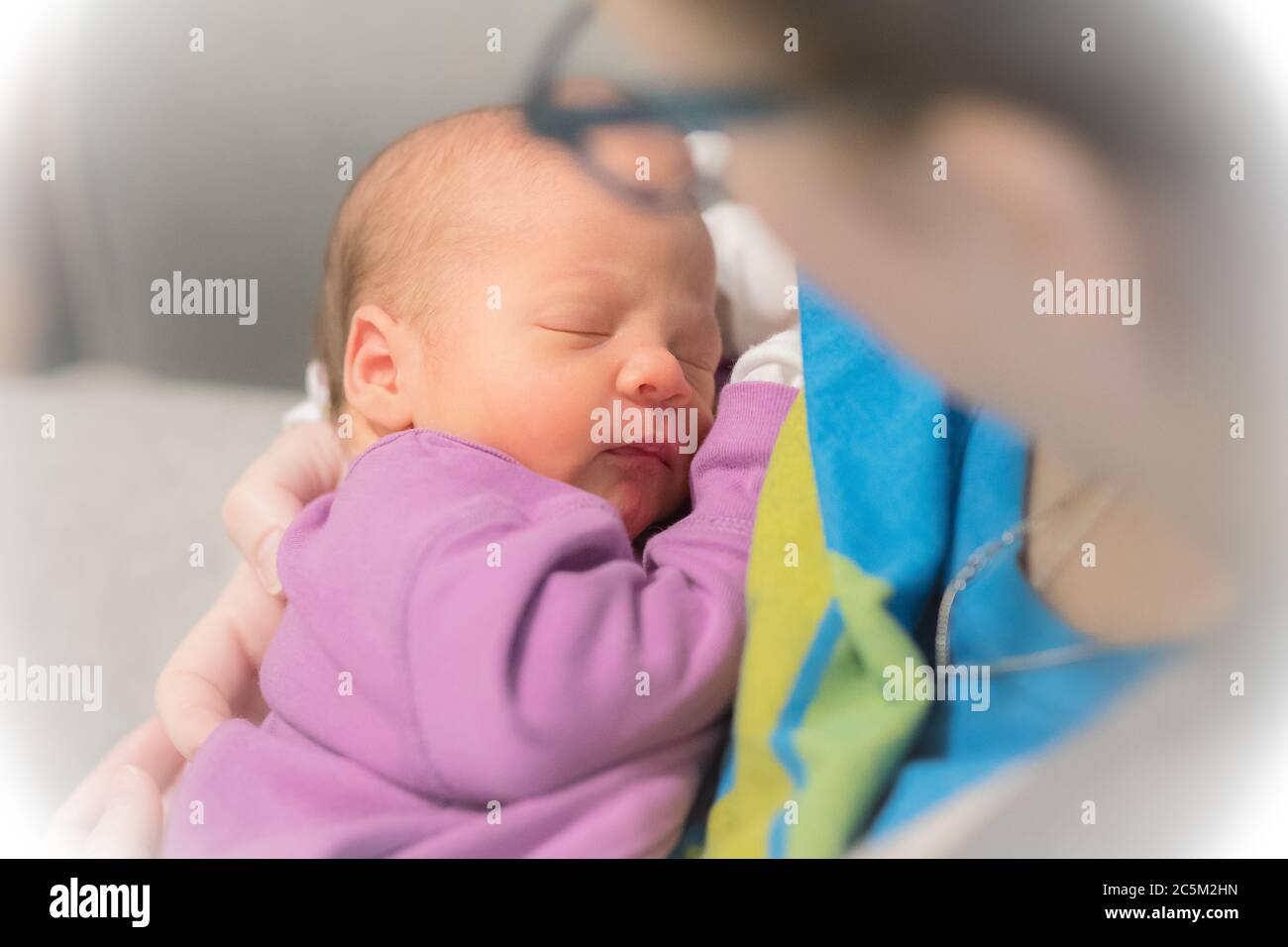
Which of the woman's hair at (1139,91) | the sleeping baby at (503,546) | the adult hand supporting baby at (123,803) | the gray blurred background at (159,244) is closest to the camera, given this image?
the woman's hair at (1139,91)

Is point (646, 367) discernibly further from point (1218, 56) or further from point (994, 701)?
point (1218, 56)

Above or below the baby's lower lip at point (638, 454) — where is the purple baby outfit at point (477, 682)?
below

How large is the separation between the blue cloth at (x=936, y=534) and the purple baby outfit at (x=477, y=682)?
0.32 ft

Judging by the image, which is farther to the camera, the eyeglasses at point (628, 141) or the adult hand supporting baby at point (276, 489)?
the adult hand supporting baby at point (276, 489)

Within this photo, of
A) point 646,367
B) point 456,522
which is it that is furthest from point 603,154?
point 456,522

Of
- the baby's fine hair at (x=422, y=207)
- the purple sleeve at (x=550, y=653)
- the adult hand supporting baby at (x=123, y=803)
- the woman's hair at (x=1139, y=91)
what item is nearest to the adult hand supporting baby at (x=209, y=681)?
the adult hand supporting baby at (x=123, y=803)

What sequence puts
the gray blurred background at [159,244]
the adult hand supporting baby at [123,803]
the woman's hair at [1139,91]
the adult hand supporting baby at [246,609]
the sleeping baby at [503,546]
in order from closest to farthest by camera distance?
the woman's hair at [1139,91] → the sleeping baby at [503,546] → the adult hand supporting baby at [123,803] → the adult hand supporting baby at [246,609] → the gray blurred background at [159,244]

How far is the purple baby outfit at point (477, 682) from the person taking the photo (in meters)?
0.63

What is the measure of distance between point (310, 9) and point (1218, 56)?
29.3 inches

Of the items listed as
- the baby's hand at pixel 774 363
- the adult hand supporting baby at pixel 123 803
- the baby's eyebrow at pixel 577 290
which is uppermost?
the baby's eyebrow at pixel 577 290

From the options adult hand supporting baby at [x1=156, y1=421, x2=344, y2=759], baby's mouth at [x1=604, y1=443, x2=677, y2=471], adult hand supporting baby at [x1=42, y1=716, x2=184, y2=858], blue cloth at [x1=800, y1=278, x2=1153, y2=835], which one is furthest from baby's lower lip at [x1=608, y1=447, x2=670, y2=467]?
adult hand supporting baby at [x1=42, y1=716, x2=184, y2=858]

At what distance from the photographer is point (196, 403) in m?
1.20

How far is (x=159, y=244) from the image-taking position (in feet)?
3.67

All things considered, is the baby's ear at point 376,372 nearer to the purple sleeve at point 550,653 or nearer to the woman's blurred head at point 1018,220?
the purple sleeve at point 550,653
